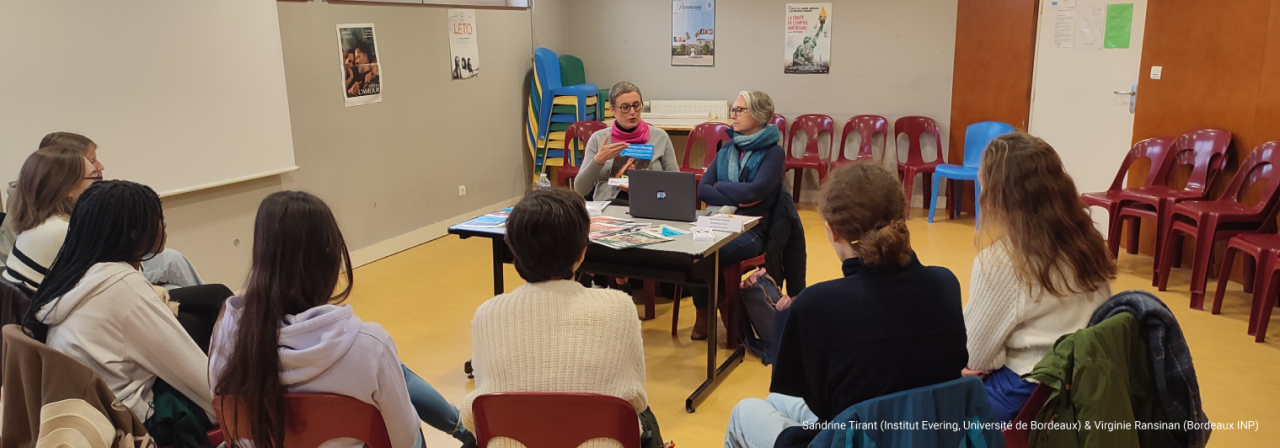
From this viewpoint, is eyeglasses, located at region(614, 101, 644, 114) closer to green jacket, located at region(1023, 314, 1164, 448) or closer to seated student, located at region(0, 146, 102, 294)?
seated student, located at region(0, 146, 102, 294)

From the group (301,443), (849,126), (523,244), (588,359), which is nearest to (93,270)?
(301,443)

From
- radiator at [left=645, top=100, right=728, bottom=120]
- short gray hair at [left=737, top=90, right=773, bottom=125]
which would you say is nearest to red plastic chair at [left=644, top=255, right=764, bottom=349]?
short gray hair at [left=737, top=90, right=773, bottom=125]

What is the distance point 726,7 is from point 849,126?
60.0 inches

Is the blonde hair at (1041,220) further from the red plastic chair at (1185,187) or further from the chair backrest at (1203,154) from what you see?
the chair backrest at (1203,154)

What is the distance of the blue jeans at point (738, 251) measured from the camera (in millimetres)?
3887

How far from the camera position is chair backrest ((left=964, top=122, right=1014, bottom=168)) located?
22.4ft

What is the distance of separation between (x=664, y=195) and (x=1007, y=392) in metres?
1.92

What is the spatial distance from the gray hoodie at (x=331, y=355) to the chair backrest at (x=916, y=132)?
6210 mm

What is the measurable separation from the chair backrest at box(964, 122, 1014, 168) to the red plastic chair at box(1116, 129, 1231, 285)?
5.33 feet

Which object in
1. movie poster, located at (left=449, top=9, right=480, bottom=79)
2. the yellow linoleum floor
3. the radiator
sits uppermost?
movie poster, located at (left=449, top=9, right=480, bottom=79)

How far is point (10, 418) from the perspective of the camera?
2.03m

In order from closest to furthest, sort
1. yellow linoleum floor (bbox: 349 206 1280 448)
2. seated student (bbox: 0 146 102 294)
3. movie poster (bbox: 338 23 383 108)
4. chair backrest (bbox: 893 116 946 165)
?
seated student (bbox: 0 146 102 294), yellow linoleum floor (bbox: 349 206 1280 448), movie poster (bbox: 338 23 383 108), chair backrest (bbox: 893 116 946 165)

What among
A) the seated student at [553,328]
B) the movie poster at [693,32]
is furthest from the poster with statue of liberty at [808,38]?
the seated student at [553,328]

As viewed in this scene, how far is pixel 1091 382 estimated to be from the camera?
186 centimetres
